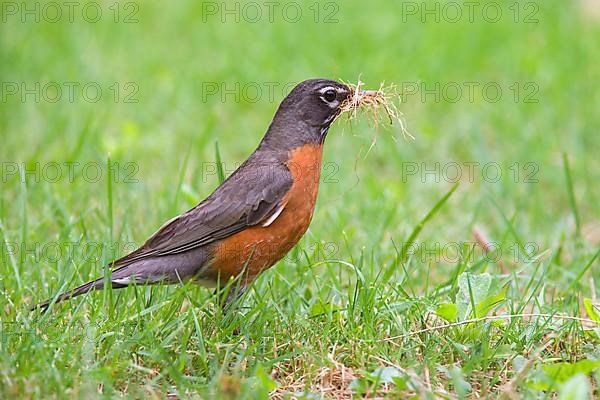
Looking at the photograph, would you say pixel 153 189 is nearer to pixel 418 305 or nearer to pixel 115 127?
pixel 115 127

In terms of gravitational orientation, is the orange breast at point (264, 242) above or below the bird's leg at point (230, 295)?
above

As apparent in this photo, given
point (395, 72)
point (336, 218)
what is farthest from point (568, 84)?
point (336, 218)

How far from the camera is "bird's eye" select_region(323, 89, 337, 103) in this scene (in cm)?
471

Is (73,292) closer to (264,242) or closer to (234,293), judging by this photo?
(234,293)

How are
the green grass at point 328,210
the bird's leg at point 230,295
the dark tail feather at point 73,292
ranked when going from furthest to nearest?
the bird's leg at point 230,295 → the dark tail feather at point 73,292 → the green grass at point 328,210

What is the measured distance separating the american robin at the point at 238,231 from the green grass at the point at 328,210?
0.13 meters

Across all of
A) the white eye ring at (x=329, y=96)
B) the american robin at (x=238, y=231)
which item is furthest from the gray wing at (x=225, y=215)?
the white eye ring at (x=329, y=96)

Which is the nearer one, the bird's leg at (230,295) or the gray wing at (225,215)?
the bird's leg at (230,295)

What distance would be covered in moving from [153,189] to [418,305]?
262 centimetres

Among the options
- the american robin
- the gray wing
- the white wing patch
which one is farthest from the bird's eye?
the white wing patch

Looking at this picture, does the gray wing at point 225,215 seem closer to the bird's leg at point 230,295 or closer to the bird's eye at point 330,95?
the bird's leg at point 230,295

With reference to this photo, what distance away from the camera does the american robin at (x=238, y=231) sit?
431 centimetres

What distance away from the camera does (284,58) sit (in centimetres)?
842

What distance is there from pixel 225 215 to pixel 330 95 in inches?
33.4
